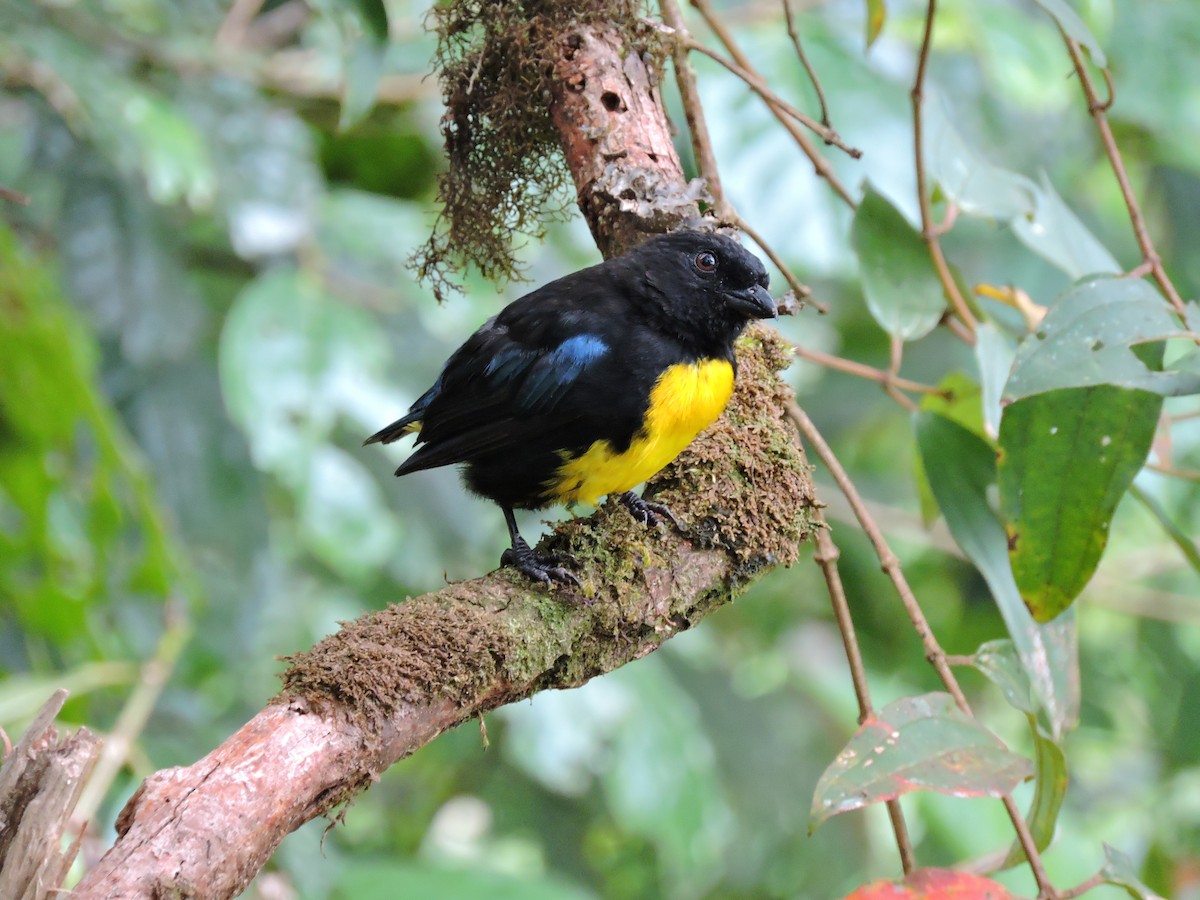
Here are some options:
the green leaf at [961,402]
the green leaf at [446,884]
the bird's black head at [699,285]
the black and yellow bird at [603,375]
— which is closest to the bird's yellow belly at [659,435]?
the black and yellow bird at [603,375]

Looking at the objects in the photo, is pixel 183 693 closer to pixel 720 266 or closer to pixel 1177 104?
pixel 720 266

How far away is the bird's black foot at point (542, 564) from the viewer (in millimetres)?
2273

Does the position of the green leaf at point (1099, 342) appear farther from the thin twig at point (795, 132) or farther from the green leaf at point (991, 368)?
the thin twig at point (795, 132)

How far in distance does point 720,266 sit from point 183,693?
2073mm

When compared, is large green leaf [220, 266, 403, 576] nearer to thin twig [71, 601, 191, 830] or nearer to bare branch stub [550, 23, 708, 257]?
thin twig [71, 601, 191, 830]

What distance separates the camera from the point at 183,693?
3.61 m

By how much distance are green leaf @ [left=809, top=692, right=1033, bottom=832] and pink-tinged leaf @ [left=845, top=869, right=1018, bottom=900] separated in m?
0.15

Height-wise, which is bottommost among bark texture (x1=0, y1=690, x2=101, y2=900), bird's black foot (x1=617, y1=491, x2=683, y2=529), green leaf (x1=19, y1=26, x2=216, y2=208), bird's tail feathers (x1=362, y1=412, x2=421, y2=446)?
bark texture (x1=0, y1=690, x2=101, y2=900)

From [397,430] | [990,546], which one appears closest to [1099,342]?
[990,546]

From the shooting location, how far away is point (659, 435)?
8.32ft

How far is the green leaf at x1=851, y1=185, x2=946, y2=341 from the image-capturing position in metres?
2.91

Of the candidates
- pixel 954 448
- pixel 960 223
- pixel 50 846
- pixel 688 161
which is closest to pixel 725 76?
pixel 960 223


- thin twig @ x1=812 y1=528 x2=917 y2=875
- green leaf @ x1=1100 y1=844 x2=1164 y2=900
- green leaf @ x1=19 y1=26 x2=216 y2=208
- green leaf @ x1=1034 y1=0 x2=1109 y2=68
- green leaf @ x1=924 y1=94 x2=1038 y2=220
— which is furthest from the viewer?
green leaf @ x1=19 y1=26 x2=216 y2=208

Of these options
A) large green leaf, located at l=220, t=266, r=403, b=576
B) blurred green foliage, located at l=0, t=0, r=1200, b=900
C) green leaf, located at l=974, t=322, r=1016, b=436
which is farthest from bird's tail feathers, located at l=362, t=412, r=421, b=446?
green leaf, located at l=974, t=322, r=1016, b=436
